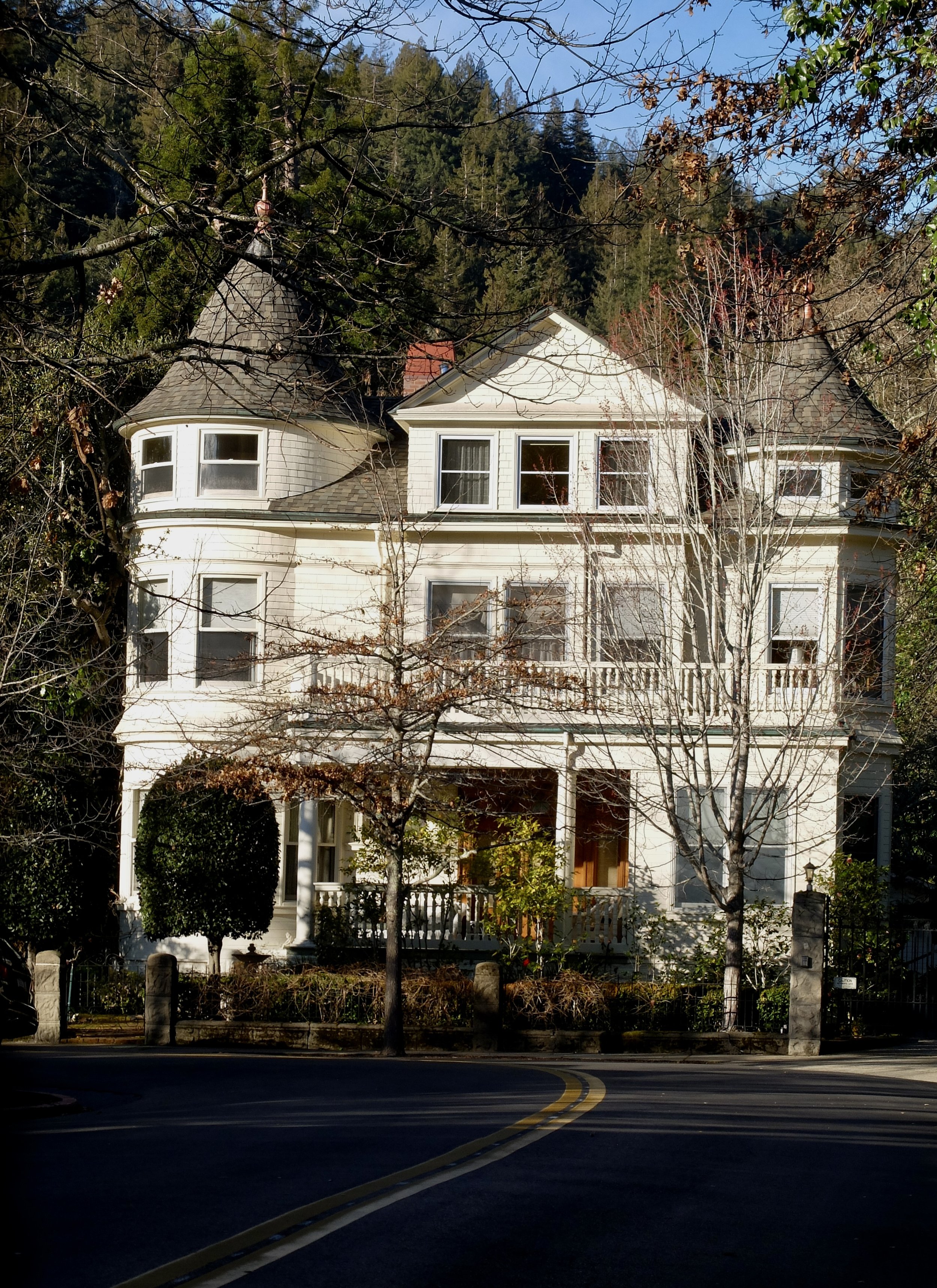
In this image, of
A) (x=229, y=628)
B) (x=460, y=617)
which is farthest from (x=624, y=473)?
(x=229, y=628)

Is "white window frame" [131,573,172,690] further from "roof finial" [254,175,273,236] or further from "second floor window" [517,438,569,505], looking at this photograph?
"roof finial" [254,175,273,236]

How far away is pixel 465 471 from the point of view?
2777cm

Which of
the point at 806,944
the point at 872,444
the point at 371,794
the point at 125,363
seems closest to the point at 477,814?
the point at 371,794

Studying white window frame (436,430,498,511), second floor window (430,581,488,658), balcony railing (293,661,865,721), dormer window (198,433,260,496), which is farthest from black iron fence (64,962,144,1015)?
white window frame (436,430,498,511)

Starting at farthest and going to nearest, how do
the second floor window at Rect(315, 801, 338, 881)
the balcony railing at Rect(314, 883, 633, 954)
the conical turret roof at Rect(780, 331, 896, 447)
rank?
the second floor window at Rect(315, 801, 338, 881)
the balcony railing at Rect(314, 883, 633, 954)
the conical turret roof at Rect(780, 331, 896, 447)

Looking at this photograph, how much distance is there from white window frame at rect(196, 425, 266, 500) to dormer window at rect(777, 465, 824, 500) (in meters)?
9.57

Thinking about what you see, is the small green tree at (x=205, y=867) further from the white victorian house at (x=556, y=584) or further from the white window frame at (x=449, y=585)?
the white window frame at (x=449, y=585)

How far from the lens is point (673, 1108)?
482 inches

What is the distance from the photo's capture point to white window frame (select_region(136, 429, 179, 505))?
28641mm

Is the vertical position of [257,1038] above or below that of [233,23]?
below

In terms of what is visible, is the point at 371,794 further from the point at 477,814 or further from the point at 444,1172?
the point at 444,1172

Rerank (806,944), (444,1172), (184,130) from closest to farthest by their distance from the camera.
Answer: (444,1172) < (184,130) < (806,944)

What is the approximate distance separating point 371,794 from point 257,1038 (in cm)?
416

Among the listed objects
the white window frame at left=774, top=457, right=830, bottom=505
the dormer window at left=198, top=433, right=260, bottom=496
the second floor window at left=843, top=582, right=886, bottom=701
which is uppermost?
the dormer window at left=198, top=433, right=260, bottom=496
